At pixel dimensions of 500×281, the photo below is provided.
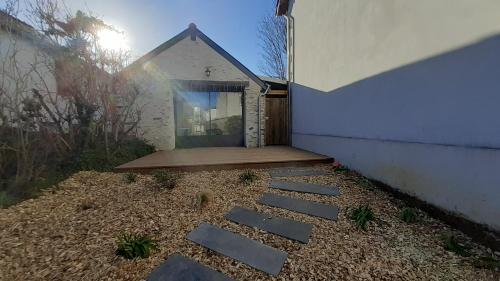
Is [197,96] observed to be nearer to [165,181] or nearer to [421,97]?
[165,181]

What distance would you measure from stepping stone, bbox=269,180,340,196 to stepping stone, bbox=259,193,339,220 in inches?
17.1

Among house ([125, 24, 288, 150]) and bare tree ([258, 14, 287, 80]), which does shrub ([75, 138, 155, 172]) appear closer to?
house ([125, 24, 288, 150])

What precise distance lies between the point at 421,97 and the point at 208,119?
7.60 metres

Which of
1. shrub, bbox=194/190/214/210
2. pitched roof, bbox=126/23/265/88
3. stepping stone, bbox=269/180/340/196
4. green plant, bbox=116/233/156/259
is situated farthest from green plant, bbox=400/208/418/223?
pitched roof, bbox=126/23/265/88

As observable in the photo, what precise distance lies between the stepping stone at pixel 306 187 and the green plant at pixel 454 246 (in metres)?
1.58

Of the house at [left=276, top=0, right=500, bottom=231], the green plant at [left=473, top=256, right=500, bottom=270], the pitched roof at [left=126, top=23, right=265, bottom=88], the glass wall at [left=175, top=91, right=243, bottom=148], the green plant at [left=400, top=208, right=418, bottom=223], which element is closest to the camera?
the green plant at [left=473, top=256, right=500, bottom=270]

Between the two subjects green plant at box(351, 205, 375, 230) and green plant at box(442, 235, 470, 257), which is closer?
green plant at box(442, 235, 470, 257)

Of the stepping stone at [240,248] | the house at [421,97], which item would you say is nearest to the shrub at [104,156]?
the stepping stone at [240,248]

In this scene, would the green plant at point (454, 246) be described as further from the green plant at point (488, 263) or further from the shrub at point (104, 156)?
the shrub at point (104, 156)

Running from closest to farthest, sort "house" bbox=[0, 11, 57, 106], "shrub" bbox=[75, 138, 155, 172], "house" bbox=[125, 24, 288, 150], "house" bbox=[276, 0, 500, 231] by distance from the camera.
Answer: "house" bbox=[276, 0, 500, 231] → "house" bbox=[0, 11, 57, 106] → "shrub" bbox=[75, 138, 155, 172] → "house" bbox=[125, 24, 288, 150]

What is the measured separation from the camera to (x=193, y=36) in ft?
27.8

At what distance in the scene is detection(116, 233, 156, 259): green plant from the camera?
2.23 meters

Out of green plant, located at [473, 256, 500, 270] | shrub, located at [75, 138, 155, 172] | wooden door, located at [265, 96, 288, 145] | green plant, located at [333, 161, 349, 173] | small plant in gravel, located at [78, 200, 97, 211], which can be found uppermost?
wooden door, located at [265, 96, 288, 145]

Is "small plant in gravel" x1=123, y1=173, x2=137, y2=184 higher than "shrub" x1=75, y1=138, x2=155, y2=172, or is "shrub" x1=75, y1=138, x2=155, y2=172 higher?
"shrub" x1=75, y1=138, x2=155, y2=172
